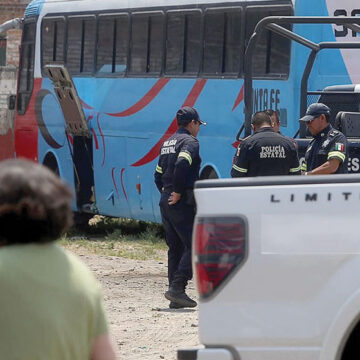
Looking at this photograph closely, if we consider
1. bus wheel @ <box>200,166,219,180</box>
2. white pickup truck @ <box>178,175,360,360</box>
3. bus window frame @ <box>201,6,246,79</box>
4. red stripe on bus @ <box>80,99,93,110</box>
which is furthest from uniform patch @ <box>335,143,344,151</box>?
red stripe on bus @ <box>80,99,93,110</box>

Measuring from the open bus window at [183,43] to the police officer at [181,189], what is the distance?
5350 millimetres

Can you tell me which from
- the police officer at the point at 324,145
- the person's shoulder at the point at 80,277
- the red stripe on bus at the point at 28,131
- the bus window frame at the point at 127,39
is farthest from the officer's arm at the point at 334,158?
the red stripe on bus at the point at 28,131

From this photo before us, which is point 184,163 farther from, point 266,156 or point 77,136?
point 77,136

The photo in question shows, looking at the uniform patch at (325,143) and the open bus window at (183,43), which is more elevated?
the open bus window at (183,43)

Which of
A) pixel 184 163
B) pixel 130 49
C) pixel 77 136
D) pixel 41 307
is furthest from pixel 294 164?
pixel 77 136

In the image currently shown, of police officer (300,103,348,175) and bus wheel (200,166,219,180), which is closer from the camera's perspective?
police officer (300,103,348,175)

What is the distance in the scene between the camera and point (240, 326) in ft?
17.8

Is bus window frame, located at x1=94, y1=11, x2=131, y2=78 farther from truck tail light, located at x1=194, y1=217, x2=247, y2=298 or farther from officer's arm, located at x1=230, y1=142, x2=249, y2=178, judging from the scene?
truck tail light, located at x1=194, y1=217, x2=247, y2=298

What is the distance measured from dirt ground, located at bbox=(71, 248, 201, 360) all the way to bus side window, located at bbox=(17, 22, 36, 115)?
5.77 metres

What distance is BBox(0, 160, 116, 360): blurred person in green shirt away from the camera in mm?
3705

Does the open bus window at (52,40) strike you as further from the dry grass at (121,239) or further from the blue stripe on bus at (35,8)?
the dry grass at (121,239)

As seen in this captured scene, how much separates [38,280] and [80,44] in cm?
1543

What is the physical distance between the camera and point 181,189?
11.0m

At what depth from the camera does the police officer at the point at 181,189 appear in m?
10.9
